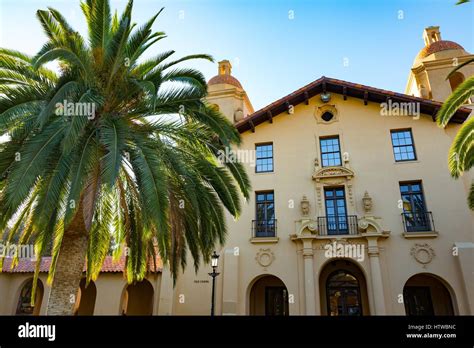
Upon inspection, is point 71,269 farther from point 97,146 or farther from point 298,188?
point 298,188

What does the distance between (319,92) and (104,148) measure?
13.9 metres

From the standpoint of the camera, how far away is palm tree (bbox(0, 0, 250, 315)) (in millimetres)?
Result: 7203

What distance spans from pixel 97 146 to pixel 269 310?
1300cm

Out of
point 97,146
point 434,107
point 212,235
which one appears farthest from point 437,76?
point 97,146

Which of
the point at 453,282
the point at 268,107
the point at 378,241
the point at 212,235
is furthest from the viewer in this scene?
the point at 268,107

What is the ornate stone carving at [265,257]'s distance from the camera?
639 inches

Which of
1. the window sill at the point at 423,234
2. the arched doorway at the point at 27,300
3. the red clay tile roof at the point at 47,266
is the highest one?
the window sill at the point at 423,234

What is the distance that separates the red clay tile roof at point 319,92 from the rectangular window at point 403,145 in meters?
1.53

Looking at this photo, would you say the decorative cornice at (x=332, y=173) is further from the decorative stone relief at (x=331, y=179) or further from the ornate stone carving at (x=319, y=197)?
the ornate stone carving at (x=319, y=197)

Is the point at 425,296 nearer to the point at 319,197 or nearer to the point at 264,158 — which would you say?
the point at 319,197

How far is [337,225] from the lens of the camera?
16.2 m

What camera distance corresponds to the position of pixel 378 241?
15.4 m

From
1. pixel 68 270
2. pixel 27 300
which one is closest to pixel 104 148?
pixel 68 270

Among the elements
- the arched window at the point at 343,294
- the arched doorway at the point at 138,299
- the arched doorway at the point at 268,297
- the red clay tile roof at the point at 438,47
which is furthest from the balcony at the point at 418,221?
the arched doorway at the point at 138,299
